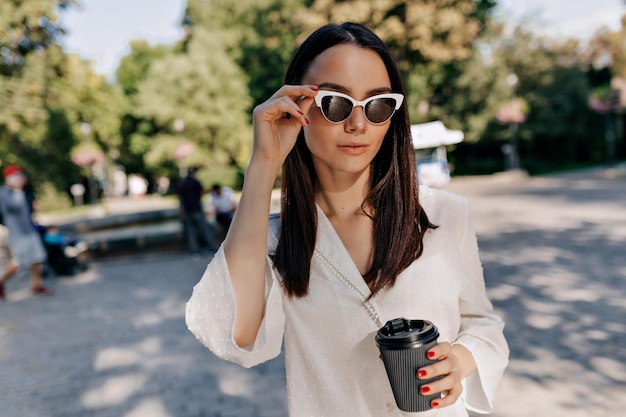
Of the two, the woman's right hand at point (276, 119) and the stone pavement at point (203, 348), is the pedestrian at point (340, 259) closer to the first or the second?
the woman's right hand at point (276, 119)

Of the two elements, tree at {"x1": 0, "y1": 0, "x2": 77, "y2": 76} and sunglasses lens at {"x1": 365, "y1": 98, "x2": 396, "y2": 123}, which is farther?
tree at {"x1": 0, "y1": 0, "x2": 77, "y2": 76}

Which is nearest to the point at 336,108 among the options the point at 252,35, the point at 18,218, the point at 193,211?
the point at 18,218

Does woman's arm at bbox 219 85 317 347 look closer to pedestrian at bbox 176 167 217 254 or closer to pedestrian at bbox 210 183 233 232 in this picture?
pedestrian at bbox 176 167 217 254

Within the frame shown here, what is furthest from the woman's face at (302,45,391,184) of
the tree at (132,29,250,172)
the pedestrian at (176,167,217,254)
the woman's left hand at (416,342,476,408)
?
the tree at (132,29,250,172)

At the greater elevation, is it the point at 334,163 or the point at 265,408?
the point at 334,163

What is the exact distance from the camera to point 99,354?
18.0 ft

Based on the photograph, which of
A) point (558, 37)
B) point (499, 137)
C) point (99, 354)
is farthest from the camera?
point (558, 37)

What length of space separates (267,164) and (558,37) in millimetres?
36016

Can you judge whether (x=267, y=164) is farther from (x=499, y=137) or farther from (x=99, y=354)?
(x=499, y=137)

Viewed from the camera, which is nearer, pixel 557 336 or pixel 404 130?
pixel 404 130

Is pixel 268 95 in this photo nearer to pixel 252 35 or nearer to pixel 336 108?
pixel 252 35

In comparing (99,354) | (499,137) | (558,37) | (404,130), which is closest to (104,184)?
(499,137)

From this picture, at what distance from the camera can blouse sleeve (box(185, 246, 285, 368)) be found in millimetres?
1162

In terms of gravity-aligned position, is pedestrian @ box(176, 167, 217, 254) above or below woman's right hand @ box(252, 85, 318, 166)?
below
